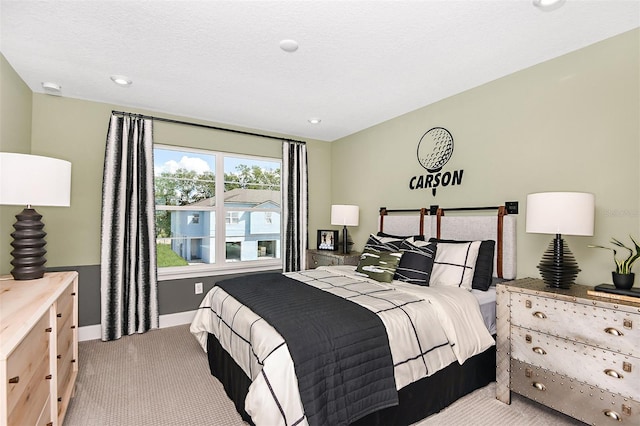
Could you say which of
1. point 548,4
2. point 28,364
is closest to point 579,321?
point 548,4

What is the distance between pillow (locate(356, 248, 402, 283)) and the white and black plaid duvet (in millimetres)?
109

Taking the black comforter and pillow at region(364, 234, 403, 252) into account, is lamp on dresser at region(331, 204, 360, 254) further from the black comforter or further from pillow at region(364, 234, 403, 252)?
the black comforter

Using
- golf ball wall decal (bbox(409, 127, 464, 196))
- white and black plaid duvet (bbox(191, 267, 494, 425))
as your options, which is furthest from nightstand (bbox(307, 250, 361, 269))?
white and black plaid duvet (bbox(191, 267, 494, 425))

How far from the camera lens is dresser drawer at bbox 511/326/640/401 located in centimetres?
168

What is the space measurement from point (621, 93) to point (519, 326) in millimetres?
1678

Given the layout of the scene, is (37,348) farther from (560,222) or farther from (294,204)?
(294,204)

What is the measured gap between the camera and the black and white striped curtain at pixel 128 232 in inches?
132

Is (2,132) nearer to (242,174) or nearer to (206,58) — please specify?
(206,58)

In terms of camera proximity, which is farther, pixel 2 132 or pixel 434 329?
pixel 2 132

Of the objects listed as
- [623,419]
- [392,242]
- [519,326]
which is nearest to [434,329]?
[519,326]

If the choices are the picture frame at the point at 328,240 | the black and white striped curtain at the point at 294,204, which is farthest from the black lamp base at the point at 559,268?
the black and white striped curtain at the point at 294,204

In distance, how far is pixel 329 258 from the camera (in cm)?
416

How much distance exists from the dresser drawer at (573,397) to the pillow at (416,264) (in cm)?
82

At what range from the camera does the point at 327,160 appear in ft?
16.6
